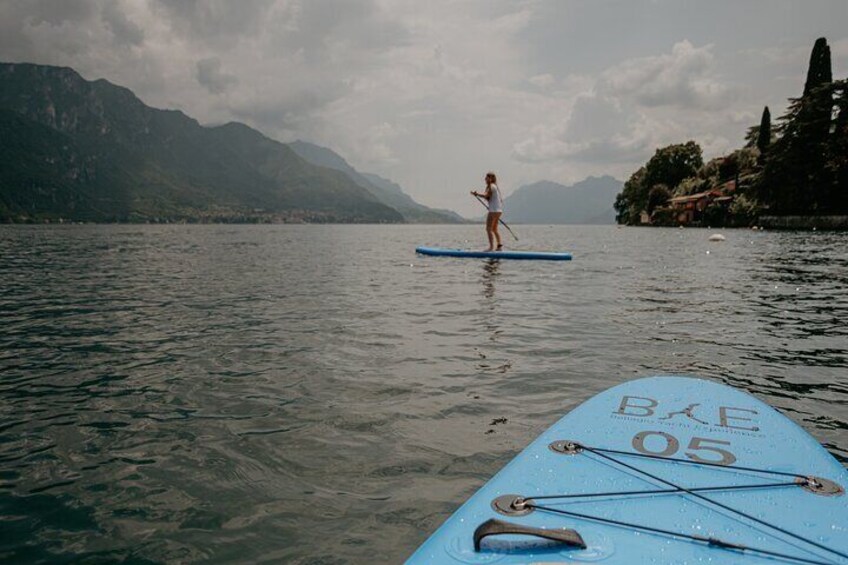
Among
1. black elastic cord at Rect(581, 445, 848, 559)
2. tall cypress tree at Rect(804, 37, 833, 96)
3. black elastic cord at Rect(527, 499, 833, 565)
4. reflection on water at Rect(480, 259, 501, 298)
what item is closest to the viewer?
black elastic cord at Rect(527, 499, 833, 565)

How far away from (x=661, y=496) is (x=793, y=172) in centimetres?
7159

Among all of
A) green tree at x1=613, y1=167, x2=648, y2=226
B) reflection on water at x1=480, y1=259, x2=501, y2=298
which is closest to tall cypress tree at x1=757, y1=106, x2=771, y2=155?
green tree at x1=613, y1=167, x2=648, y2=226

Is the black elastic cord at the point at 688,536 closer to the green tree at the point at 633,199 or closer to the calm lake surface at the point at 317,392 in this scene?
the calm lake surface at the point at 317,392

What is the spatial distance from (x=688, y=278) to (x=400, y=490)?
53.4 ft

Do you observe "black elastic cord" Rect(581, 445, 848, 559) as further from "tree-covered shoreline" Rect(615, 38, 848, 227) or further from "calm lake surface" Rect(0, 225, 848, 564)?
"tree-covered shoreline" Rect(615, 38, 848, 227)

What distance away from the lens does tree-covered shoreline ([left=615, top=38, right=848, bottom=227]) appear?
191ft

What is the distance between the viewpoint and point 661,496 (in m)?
3.14

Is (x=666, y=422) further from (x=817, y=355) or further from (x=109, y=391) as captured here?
(x=109, y=391)

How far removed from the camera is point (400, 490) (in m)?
4.07

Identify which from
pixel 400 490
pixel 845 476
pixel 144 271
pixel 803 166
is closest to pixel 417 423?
pixel 400 490

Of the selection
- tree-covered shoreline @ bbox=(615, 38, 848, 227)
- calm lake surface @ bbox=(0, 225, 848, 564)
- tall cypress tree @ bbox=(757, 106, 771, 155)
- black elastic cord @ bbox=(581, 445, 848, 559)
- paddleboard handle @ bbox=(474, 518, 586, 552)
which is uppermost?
tall cypress tree @ bbox=(757, 106, 771, 155)

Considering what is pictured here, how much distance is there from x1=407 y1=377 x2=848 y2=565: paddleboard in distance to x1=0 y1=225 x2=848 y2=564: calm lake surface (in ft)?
2.61

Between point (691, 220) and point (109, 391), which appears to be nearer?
point (109, 391)

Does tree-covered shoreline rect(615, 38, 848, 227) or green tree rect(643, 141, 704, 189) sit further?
green tree rect(643, 141, 704, 189)
